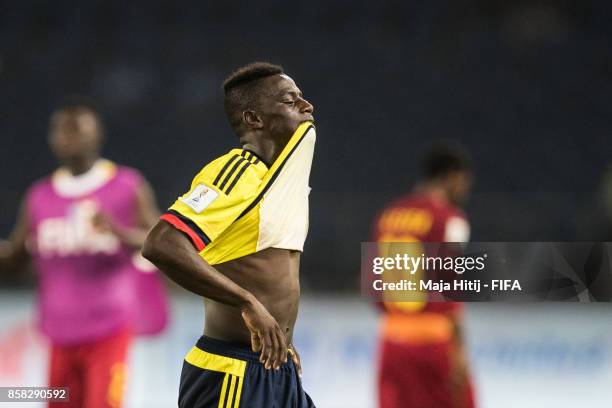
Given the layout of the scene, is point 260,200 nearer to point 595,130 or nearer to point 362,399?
point 362,399

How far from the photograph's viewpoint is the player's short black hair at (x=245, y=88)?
303 centimetres

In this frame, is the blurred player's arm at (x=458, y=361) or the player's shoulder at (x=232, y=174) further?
the blurred player's arm at (x=458, y=361)

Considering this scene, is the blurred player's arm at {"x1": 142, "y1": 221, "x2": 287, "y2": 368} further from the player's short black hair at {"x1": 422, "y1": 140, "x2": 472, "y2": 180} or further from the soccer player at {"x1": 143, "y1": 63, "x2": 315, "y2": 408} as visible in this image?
the player's short black hair at {"x1": 422, "y1": 140, "x2": 472, "y2": 180}

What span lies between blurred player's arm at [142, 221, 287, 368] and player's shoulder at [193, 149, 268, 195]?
18cm

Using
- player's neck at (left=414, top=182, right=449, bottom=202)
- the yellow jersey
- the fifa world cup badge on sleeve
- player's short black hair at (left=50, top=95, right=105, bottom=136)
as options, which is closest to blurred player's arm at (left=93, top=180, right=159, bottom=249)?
player's short black hair at (left=50, top=95, right=105, bottom=136)

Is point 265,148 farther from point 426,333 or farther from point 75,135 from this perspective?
point 426,333

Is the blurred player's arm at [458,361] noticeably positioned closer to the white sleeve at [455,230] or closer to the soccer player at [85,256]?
the white sleeve at [455,230]

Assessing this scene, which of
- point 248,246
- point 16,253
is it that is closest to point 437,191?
point 16,253

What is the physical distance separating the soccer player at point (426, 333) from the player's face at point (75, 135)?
180 cm

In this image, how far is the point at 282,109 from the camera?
3.01 metres

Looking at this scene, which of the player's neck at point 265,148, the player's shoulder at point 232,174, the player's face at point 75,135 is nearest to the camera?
the player's shoulder at point 232,174

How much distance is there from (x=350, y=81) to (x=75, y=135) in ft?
39.5

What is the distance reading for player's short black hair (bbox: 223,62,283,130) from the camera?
3.03 m

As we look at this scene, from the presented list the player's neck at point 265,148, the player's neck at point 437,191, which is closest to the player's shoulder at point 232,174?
the player's neck at point 265,148
